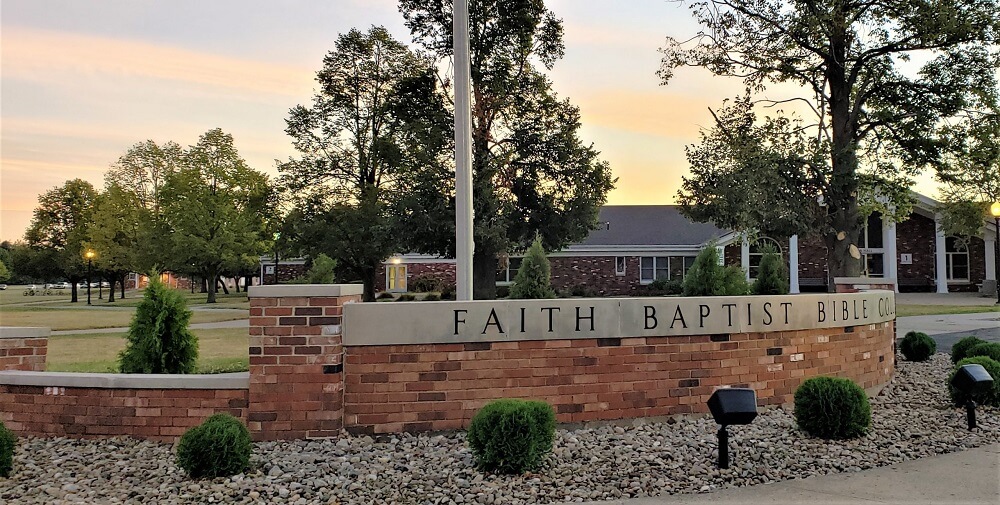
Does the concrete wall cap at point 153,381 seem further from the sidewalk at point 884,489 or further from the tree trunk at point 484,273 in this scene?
the tree trunk at point 484,273

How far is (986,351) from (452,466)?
779 cm

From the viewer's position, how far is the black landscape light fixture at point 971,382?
637 centimetres

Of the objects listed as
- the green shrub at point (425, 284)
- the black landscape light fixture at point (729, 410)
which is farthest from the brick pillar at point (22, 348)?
the green shrub at point (425, 284)

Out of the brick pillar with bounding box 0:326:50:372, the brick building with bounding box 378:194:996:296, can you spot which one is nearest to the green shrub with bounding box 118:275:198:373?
the brick pillar with bounding box 0:326:50:372

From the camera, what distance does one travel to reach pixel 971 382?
6375 mm

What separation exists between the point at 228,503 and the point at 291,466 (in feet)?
2.03

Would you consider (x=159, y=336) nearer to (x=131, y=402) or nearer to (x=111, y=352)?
(x=131, y=402)

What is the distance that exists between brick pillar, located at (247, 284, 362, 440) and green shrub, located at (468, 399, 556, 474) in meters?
1.36

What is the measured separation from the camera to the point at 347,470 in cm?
487

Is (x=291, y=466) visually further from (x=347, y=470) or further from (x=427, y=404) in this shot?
(x=427, y=404)

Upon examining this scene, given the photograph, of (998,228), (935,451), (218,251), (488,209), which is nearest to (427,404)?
(935,451)

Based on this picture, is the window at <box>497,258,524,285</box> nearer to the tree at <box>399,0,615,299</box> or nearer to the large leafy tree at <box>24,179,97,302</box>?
the tree at <box>399,0,615,299</box>

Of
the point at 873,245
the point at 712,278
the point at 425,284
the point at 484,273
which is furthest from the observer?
the point at 425,284

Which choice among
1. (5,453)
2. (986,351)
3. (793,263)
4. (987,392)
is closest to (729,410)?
(987,392)
